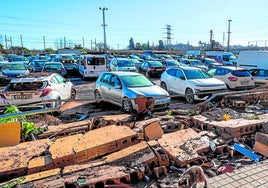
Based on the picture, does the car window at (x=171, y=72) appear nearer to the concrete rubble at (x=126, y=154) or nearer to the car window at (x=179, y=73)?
the car window at (x=179, y=73)

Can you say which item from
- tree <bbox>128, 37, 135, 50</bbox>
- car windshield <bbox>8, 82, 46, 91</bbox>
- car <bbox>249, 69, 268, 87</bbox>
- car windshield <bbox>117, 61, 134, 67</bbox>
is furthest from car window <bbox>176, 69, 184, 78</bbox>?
tree <bbox>128, 37, 135, 50</bbox>

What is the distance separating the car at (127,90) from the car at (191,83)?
6.47 feet

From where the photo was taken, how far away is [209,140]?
5039mm

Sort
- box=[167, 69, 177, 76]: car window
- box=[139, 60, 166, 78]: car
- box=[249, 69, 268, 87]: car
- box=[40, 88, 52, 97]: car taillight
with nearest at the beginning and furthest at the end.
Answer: box=[40, 88, 52, 97]: car taillight → box=[167, 69, 177, 76]: car window → box=[249, 69, 268, 87]: car → box=[139, 60, 166, 78]: car

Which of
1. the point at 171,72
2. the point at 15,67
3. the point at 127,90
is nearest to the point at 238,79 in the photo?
the point at 171,72

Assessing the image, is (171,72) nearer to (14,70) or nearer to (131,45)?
(14,70)

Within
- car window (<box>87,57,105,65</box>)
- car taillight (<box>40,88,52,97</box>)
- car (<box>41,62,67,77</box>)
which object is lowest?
car taillight (<box>40,88,52,97</box>)

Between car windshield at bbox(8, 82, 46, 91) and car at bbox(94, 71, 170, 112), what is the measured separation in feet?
8.61

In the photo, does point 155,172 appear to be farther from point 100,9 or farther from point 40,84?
point 100,9

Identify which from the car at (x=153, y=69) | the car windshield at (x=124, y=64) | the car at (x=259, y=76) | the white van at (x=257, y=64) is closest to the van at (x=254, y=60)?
the white van at (x=257, y=64)

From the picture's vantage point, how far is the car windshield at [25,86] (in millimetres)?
8281

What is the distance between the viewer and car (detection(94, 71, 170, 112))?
8703mm

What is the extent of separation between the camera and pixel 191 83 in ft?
36.4

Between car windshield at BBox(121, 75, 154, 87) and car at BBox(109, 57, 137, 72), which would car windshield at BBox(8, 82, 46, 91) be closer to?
car windshield at BBox(121, 75, 154, 87)
